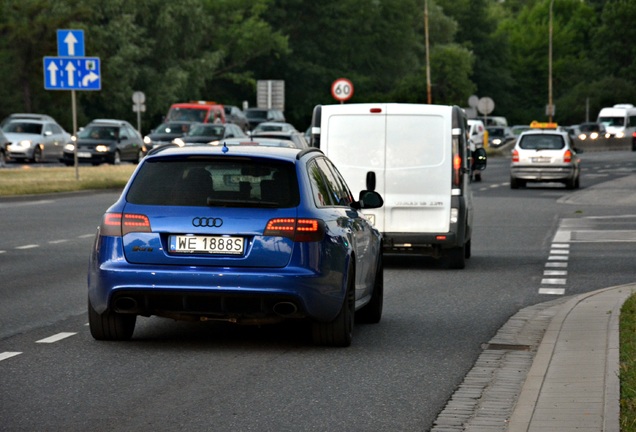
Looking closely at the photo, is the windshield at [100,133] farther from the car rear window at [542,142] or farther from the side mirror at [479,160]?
the side mirror at [479,160]

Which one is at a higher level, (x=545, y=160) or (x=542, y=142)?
(x=542, y=142)

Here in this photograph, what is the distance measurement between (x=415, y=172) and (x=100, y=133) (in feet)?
121

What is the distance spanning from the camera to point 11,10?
7350 centimetres

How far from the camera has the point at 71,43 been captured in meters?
37.8

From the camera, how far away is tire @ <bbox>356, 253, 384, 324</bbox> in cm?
1252

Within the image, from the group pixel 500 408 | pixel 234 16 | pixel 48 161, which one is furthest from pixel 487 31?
pixel 500 408

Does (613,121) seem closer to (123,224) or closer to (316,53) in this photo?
(316,53)

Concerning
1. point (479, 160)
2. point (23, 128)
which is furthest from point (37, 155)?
point (479, 160)

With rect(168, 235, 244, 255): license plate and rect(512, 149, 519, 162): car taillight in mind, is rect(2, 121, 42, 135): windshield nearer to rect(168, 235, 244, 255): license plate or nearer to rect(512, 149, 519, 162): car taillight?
rect(512, 149, 519, 162): car taillight

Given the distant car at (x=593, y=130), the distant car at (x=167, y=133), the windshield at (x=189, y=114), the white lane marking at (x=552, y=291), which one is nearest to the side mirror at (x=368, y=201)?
the white lane marking at (x=552, y=291)

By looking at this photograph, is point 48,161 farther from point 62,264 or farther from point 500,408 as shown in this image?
point 500,408

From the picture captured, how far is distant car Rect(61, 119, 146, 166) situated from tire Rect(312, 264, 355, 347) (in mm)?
41920

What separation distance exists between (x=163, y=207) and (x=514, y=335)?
293 centimetres

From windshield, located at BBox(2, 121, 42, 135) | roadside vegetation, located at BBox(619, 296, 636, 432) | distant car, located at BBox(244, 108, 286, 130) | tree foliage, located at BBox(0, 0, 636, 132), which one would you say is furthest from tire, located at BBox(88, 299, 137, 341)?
distant car, located at BBox(244, 108, 286, 130)
